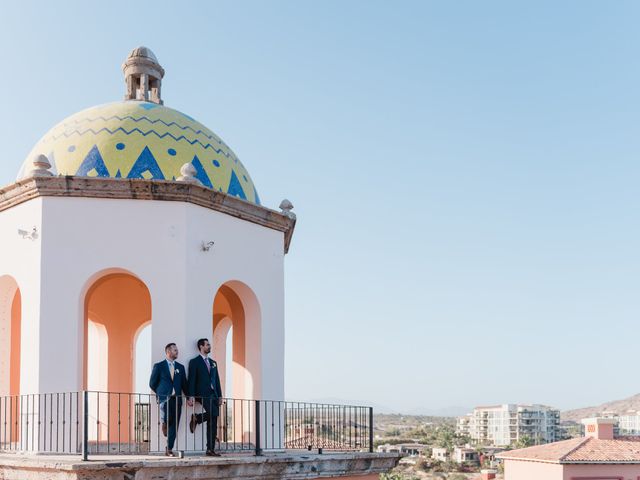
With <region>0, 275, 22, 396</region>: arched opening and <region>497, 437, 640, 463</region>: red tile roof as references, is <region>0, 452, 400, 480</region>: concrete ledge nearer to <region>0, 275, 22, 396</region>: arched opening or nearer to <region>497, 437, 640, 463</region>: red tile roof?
<region>0, 275, 22, 396</region>: arched opening

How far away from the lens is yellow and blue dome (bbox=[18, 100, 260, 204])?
11.3 metres

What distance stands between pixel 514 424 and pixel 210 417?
16531 cm

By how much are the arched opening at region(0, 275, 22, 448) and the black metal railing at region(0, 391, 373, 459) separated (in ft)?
0.72

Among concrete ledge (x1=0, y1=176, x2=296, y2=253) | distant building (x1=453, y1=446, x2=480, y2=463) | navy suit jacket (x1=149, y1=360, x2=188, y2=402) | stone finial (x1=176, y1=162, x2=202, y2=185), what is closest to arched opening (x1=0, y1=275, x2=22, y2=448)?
concrete ledge (x1=0, y1=176, x2=296, y2=253)

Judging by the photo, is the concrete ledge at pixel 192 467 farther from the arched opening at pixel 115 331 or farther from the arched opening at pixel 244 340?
the arched opening at pixel 115 331

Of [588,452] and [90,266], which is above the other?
[90,266]

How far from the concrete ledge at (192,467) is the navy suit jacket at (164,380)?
1.01m

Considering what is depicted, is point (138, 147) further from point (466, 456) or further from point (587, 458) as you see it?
point (466, 456)

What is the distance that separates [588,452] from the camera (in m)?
30.8

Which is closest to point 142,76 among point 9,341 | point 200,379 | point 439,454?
point 9,341

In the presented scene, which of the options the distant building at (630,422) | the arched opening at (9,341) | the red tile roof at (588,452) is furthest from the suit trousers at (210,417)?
the distant building at (630,422)

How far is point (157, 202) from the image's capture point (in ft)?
35.1

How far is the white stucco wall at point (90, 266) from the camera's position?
10.3m

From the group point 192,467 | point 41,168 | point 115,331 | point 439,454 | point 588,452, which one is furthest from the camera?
point 439,454
